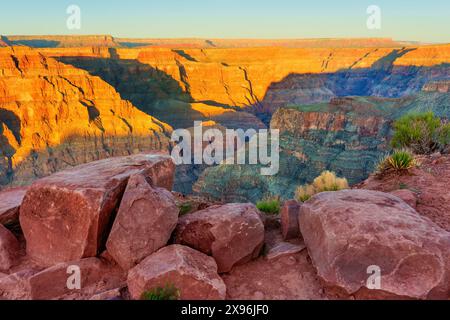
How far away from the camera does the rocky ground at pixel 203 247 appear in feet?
13.0

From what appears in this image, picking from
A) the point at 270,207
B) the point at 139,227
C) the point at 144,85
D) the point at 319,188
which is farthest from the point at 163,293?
the point at 144,85

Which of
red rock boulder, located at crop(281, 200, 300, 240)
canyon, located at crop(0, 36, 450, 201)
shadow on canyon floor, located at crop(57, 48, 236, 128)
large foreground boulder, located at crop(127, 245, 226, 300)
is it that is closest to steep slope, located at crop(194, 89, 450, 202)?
canyon, located at crop(0, 36, 450, 201)

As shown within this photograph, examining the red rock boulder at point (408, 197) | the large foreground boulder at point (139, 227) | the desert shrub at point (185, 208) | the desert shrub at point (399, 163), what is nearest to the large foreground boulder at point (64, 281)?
the large foreground boulder at point (139, 227)

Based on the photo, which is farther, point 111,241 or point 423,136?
point 423,136

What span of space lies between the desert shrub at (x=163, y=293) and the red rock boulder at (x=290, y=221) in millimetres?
2332

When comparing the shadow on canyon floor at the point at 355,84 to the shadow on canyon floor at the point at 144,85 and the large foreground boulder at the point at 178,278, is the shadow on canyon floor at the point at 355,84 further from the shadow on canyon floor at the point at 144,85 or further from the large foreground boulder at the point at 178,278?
the large foreground boulder at the point at 178,278

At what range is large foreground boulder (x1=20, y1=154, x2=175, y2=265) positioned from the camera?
185 inches

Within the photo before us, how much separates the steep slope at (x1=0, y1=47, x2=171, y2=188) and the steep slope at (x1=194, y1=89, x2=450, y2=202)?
113ft

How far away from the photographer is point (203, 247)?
15.8 ft

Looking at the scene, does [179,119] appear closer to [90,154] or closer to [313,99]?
[90,154]

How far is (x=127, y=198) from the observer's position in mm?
4746

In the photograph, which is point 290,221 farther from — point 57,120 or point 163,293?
point 57,120

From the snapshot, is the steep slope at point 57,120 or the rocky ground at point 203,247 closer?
the rocky ground at point 203,247

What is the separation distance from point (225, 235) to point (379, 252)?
1977 mm
